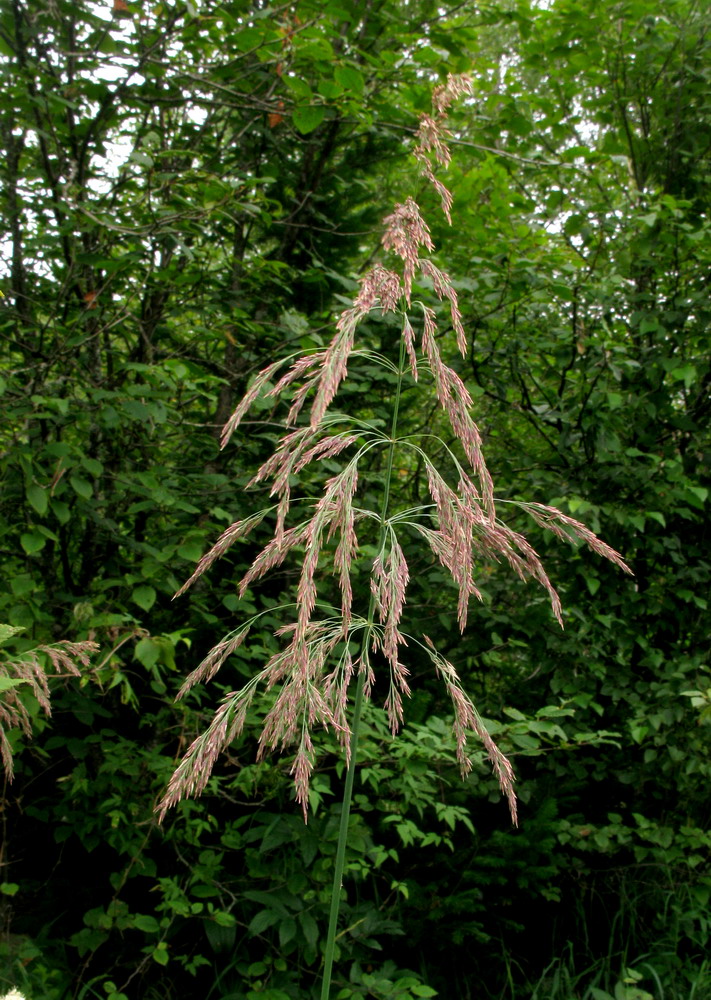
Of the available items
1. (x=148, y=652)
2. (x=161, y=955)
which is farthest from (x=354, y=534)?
(x=161, y=955)

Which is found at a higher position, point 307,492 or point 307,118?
point 307,118

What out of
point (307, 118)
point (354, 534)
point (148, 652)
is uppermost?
point (307, 118)

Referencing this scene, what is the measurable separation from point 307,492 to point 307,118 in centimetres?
141

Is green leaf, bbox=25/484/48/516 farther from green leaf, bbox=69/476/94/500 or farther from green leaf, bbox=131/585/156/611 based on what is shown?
green leaf, bbox=131/585/156/611

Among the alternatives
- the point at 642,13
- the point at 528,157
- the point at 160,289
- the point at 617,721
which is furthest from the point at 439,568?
the point at 642,13

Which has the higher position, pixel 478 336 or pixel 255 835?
pixel 478 336

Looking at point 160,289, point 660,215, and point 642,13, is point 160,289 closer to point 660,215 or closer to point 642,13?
point 660,215

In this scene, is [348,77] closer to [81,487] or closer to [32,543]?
[81,487]

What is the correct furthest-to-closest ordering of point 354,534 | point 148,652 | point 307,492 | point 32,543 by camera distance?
point 307,492 → point 32,543 → point 148,652 → point 354,534

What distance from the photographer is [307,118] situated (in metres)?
2.96

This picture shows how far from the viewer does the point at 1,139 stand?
126 inches

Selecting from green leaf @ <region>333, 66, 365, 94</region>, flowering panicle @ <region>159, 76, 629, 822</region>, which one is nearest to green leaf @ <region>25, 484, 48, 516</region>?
flowering panicle @ <region>159, 76, 629, 822</region>

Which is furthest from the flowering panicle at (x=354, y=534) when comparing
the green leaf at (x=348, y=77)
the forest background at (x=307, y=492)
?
the green leaf at (x=348, y=77)

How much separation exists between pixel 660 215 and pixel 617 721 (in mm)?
2243
